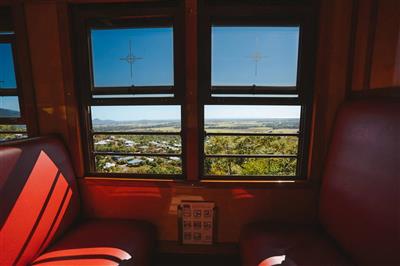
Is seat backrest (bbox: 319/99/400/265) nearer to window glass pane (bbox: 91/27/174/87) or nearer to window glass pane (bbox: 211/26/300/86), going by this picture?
window glass pane (bbox: 211/26/300/86)

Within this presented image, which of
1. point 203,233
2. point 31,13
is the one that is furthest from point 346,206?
point 31,13

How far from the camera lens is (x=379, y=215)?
106cm

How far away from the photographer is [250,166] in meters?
1.79

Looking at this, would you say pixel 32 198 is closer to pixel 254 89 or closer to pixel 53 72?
pixel 53 72

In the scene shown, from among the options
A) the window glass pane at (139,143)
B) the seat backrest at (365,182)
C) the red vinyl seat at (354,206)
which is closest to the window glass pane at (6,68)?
the window glass pane at (139,143)

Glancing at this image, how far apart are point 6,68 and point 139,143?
4.11ft

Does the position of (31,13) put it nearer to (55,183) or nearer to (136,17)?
(136,17)

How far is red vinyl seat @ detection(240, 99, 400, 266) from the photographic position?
1.03m

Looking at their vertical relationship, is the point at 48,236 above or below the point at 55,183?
below

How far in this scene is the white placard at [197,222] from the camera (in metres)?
1.72

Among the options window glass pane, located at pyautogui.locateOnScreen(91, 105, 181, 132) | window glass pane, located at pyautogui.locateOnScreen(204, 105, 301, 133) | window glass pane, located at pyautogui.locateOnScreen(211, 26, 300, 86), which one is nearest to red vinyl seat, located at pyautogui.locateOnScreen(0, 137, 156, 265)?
window glass pane, located at pyautogui.locateOnScreen(91, 105, 181, 132)

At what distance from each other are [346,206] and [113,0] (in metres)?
2.19

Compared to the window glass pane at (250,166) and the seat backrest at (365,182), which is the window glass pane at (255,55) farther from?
the window glass pane at (250,166)

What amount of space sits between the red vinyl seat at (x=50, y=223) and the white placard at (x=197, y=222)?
0.28 meters
